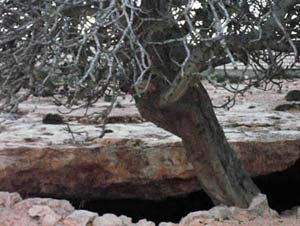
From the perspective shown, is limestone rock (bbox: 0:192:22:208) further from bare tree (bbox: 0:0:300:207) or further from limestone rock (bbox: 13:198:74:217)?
bare tree (bbox: 0:0:300:207)

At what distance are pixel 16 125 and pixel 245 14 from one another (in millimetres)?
2392

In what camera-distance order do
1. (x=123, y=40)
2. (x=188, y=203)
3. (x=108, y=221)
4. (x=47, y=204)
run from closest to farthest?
(x=123, y=40) → (x=108, y=221) → (x=47, y=204) → (x=188, y=203)

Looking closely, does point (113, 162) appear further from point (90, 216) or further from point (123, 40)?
point (123, 40)

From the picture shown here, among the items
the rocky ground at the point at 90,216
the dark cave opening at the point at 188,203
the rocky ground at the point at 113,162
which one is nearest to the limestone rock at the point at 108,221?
the rocky ground at the point at 90,216

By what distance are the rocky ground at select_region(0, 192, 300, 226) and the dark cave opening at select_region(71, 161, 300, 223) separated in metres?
0.91

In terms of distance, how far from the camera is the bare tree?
213 centimetres

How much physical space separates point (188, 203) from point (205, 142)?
1.37 metres

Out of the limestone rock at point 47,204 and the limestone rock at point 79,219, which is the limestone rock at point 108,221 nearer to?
the limestone rock at point 79,219

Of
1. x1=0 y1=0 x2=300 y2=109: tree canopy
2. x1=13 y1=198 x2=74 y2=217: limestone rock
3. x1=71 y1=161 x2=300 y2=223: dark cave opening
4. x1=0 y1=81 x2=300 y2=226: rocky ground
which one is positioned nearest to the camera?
x1=0 y1=0 x2=300 y2=109: tree canopy

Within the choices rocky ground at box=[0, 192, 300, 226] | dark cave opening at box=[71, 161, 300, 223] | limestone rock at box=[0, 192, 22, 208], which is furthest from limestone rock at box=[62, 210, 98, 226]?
dark cave opening at box=[71, 161, 300, 223]

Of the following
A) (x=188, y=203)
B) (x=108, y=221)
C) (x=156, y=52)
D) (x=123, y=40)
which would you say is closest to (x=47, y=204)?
(x=108, y=221)

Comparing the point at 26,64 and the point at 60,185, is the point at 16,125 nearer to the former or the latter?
the point at 60,185

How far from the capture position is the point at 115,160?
380 centimetres

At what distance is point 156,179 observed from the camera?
389 centimetres
